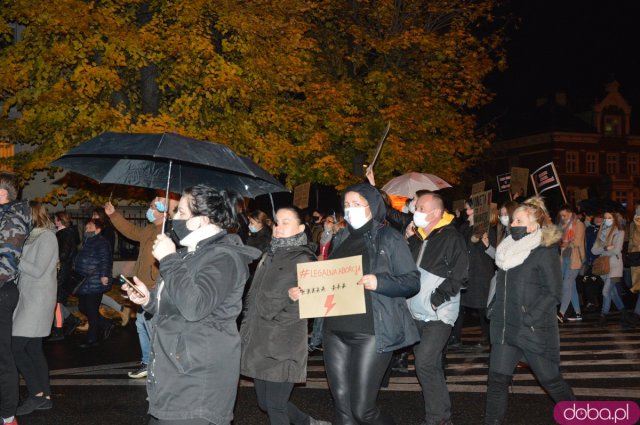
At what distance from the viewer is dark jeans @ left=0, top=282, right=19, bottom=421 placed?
6609mm

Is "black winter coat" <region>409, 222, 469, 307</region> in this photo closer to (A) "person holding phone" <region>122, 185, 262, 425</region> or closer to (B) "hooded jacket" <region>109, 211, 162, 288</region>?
(A) "person holding phone" <region>122, 185, 262, 425</region>

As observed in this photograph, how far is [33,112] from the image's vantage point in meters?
15.3

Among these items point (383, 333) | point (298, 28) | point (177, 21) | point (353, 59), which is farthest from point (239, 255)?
point (353, 59)

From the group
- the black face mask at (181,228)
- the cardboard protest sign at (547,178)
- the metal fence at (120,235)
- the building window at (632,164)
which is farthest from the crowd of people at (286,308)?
the building window at (632,164)

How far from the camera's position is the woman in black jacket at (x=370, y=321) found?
5.59 metres

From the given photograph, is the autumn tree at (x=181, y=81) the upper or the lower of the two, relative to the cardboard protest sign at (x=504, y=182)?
upper

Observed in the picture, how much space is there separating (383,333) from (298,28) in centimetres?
1337

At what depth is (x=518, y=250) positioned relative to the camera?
637 centimetres

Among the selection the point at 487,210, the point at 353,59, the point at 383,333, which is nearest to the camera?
the point at 383,333

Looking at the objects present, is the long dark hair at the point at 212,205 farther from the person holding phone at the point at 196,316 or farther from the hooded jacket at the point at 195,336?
the hooded jacket at the point at 195,336

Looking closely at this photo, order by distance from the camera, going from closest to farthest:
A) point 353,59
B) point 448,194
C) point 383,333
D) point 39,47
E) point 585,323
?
point 383,333, point 585,323, point 39,47, point 353,59, point 448,194

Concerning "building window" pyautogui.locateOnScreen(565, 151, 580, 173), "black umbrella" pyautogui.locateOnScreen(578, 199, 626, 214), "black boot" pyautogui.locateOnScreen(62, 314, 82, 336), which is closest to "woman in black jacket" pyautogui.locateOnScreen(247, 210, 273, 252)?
"black boot" pyautogui.locateOnScreen(62, 314, 82, 336)

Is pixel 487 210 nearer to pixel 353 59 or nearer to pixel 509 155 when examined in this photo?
pixel 353 59

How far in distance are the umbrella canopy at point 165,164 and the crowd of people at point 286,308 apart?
40cm
